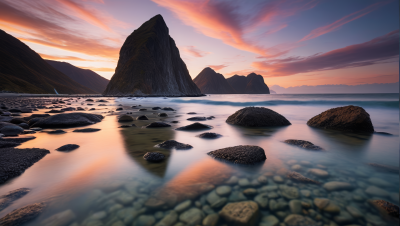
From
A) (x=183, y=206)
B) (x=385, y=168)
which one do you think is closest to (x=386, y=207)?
(x=385, y=168)

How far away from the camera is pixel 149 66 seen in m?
75.9

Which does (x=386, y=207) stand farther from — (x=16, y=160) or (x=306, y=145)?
(x=16, y=160)

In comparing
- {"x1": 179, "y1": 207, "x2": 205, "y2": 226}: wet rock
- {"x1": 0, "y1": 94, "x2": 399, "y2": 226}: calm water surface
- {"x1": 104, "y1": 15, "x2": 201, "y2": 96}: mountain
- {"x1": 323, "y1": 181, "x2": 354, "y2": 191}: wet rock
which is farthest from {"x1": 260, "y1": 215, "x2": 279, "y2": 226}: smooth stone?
{"x1": 104, "y1": 15, "x2": 201, "y2": 96}: mountain

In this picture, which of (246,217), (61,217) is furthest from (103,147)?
(246,217)

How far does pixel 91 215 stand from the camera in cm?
178

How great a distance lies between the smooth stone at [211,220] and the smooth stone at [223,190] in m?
0.40

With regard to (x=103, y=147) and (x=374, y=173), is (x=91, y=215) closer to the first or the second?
(x=103, y=147)

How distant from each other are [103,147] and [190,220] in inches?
135

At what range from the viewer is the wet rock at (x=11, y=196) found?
75.8 inches

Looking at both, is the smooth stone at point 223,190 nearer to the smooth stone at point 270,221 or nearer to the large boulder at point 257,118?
the smooth stone at point 270,221

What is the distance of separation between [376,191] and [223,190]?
2.01m

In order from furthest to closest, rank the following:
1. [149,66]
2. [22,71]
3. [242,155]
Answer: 1. [22,71]
2. [149,66]
3. [242,155]

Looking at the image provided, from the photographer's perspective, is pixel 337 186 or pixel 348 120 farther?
pixel 348 120

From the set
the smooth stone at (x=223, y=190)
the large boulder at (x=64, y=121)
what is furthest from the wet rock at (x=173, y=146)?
the large boulder at (x=64, y=121)
